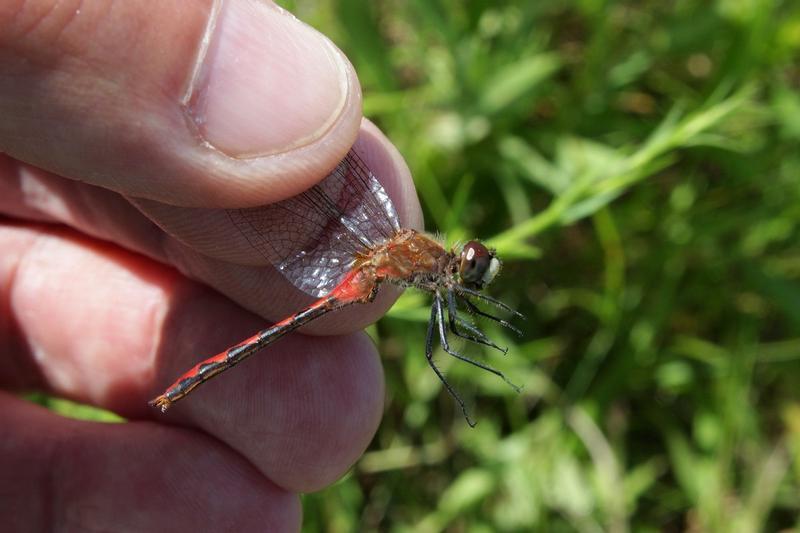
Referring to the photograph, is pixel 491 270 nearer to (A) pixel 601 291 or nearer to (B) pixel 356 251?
(B) pixel 356 251

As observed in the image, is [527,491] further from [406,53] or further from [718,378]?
[406,53]

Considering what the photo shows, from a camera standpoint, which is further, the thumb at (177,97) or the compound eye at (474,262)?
the compound eye at (474,262)

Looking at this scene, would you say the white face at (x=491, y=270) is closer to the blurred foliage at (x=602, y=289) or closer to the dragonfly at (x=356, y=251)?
the dragonfly at (x=356, y=251)

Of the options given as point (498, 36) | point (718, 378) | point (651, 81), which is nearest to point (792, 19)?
point (651, 81)

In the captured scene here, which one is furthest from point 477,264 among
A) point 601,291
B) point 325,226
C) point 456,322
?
point 601,291

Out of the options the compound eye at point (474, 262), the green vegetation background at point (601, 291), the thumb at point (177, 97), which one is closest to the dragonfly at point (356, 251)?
the compound eye at point (474, 262)

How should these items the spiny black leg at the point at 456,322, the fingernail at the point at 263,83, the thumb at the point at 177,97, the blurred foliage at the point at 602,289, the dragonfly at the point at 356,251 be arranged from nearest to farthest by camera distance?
the thumb at the point at 177,97 → the fingernail at the point at 263,83 → the dragonfly at the point at 356,251 → the spiny black leg at the point at 456,322 → the blurred foliage at the point at 602,289
